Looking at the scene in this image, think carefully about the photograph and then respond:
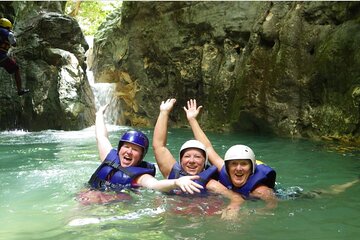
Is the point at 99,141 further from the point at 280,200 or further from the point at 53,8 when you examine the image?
the point at 53,8

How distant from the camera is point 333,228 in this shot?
3.69 meters

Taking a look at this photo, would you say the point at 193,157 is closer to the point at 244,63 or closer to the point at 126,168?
the point at 126,168

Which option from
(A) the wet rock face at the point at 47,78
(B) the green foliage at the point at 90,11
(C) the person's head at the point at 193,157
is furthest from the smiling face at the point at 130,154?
(B) the green foliage at the point at 90,11

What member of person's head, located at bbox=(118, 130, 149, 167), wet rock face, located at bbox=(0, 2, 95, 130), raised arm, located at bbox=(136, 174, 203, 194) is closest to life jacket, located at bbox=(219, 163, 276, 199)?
raised arm, located at bbox=(136, 174, 203, 194)

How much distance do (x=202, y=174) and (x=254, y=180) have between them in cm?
58

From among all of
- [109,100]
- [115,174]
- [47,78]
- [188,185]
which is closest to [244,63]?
[47,78]

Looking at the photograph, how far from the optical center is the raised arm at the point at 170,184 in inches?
141

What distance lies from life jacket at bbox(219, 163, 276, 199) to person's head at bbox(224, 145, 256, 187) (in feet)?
0.19

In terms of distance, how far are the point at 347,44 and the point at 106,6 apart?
21.5 meters

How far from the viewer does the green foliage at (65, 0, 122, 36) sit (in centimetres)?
2794

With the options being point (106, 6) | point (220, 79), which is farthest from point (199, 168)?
point (106, 6)

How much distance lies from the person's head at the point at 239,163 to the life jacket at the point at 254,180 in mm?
56

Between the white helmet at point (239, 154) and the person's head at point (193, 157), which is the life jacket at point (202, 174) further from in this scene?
the white helmet at point (239, 154)

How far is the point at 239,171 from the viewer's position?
4652 millimetres
